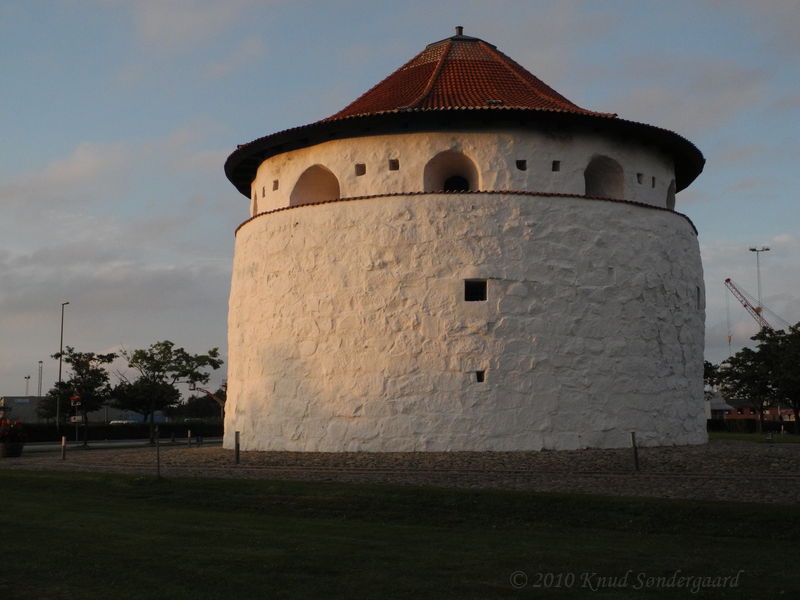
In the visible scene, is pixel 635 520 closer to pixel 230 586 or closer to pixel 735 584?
pixel 735 584

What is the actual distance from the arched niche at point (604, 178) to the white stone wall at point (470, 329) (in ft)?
3.27

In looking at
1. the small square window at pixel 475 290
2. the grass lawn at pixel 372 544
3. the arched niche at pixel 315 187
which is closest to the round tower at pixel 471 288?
the small square window at pixel 475 290

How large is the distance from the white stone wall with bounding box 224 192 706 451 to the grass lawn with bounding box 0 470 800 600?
5.76 metres

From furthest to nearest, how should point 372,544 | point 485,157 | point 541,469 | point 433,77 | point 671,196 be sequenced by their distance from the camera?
point 671,196 < point 433,77 < point 485,157 < point 541,469 < point 372,544

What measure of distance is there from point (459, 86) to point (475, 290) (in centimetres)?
545

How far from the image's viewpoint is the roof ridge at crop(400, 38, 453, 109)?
20594mm

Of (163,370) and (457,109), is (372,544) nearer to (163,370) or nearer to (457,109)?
(457,109)

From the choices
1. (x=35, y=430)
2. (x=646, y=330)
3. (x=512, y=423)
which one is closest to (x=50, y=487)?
(x=512, y=423)

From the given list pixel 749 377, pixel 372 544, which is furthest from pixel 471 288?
pixel 749 377

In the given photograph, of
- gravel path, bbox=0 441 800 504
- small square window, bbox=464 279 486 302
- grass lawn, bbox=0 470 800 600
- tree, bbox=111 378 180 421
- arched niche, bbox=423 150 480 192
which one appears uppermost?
arched niche, bbox=423 150 480 192

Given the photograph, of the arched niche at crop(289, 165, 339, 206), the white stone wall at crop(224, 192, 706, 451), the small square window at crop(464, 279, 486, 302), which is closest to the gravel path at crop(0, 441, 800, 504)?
the white stone wall at crop(224, 192, 706, 451)

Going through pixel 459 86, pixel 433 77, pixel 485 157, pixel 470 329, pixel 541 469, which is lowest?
pixel 541 469

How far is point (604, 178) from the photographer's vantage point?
21891 mm

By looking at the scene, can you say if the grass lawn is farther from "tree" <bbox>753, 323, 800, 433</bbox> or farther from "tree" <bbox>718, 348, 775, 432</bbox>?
"tree" <bbox>718, 348, 775, 432</bbox>
